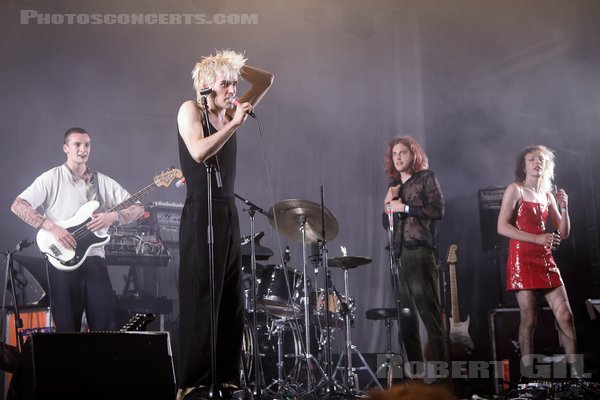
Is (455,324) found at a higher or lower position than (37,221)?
lower

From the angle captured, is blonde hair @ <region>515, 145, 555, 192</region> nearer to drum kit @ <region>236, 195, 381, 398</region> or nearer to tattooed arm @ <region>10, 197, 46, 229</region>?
drum kit @ <region>236, 195, 381, 398</region>

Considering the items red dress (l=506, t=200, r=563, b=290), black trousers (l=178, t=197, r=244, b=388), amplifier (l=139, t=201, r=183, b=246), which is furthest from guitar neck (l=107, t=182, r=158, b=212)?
red dress (l=506, t=200, r=563, b=290)

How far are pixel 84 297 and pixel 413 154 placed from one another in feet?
10.1

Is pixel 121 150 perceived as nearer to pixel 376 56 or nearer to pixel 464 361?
pixel 376 56

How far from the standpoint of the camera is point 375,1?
674 cm

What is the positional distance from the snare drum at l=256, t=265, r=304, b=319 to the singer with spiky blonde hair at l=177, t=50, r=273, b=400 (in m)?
2.29

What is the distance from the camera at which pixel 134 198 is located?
5695 mm

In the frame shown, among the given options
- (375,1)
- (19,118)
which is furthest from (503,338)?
(19,118)

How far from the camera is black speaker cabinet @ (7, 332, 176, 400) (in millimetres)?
2646

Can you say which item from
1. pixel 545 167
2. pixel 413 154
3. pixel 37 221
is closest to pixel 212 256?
pixel 37 221

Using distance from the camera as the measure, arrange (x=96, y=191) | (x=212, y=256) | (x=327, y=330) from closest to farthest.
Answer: (x=212, y=256) → (x=327, y=330) → (x=96, y=191)

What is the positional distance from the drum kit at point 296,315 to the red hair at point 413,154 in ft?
3.39

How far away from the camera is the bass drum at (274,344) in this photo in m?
6.02

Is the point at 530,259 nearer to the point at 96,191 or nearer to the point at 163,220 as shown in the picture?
the point at 163,220
